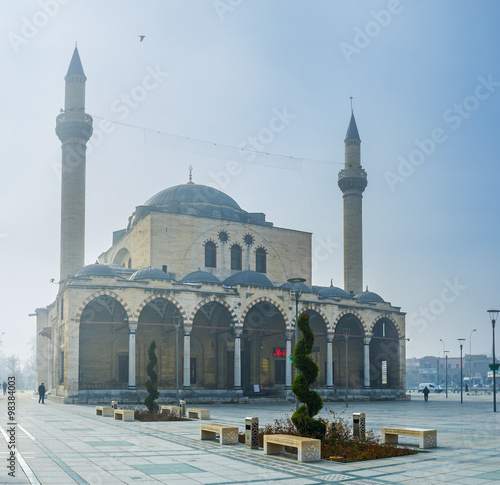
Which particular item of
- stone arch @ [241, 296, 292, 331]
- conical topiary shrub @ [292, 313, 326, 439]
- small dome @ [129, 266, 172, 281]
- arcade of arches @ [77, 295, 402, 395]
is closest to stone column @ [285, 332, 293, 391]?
arcade of arches @ [77, 295, 402, 395]

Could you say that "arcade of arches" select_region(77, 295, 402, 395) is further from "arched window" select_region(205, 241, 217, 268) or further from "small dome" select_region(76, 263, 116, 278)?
"arched window" select_region(205, 241, 217, 268)

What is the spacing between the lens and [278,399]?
37.8 meters

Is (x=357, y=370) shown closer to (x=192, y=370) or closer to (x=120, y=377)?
(x=192, y=370)

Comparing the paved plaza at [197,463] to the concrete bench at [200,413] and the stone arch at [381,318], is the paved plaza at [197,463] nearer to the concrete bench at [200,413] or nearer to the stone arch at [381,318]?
the concrete bench at [200,413]

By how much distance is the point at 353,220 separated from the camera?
49531 millimetres

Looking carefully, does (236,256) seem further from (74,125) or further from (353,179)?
(74,125)

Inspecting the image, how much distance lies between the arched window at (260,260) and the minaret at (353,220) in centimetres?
753

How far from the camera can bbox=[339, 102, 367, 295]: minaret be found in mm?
49250

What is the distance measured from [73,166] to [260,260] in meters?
14.7

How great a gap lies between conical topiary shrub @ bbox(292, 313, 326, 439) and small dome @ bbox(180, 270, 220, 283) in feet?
82.9

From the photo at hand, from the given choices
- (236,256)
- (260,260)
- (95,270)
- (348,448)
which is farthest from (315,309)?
(348,448)

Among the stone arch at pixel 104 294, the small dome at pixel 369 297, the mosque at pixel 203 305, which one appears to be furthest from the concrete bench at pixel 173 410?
the small dome at pixel 369 297

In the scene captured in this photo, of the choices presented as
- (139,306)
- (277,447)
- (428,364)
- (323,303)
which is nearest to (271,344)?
(323,303)

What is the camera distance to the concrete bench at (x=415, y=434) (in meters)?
13.1
